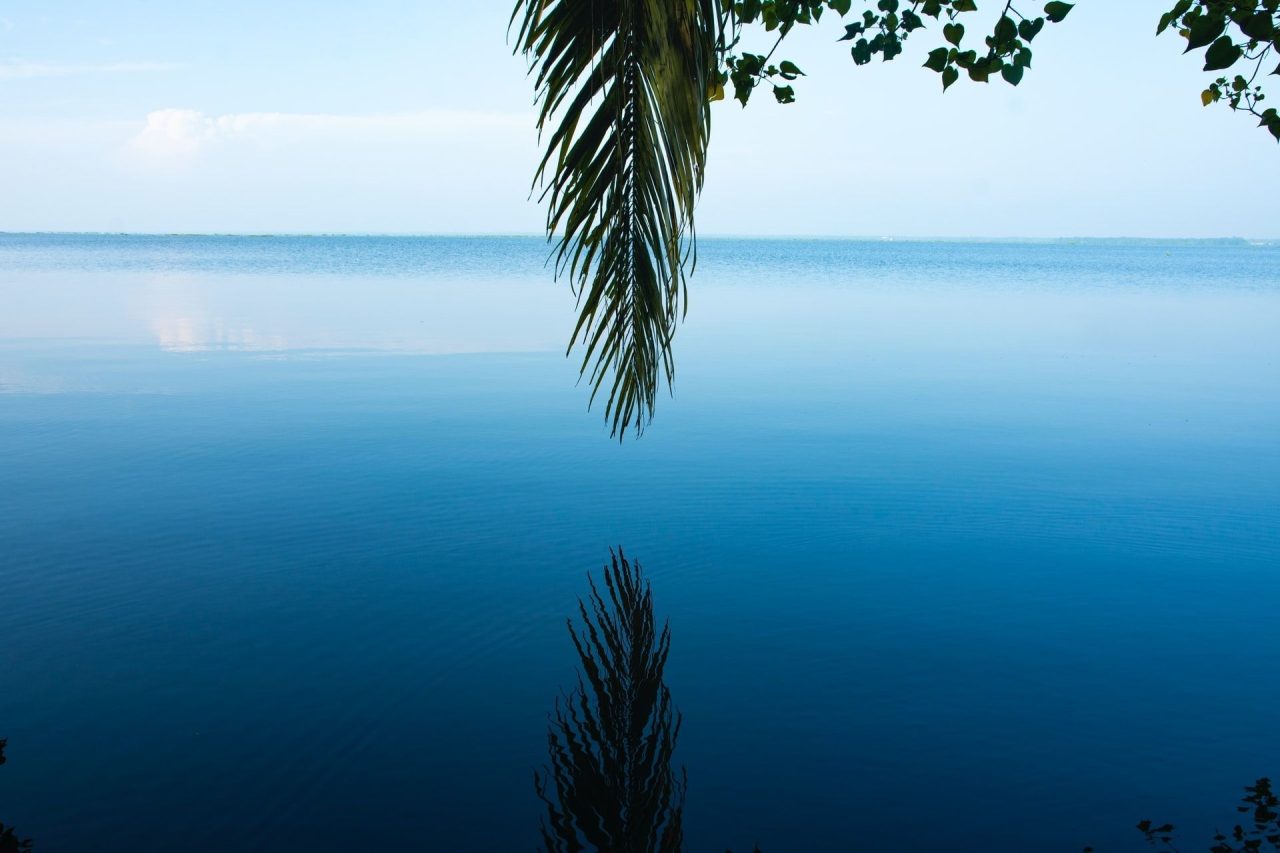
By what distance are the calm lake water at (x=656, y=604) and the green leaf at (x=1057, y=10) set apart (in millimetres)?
3069

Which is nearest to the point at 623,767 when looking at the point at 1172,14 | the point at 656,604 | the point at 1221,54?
the point at 656,604

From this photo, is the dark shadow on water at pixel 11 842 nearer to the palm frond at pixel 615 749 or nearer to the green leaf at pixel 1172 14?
the palm frond at pixel 615 749

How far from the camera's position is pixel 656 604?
19.7ft

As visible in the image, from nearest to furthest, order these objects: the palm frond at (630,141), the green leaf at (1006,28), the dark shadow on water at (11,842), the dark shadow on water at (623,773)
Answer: the palm frond at (630,141) < the dark shadow on water at (11,842) < the dark shadow on water at (623,773) < the green leaf at (1006,28)

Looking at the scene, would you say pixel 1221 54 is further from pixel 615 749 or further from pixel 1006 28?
pixel 615 749

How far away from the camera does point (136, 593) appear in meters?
5.92

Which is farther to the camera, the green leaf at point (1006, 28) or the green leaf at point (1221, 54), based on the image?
the green leaf at point (1006, 28)

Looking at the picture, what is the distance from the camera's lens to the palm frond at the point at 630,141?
109 inches

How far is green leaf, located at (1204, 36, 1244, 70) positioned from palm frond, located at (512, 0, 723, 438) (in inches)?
71.6

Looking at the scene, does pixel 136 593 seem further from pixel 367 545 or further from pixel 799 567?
pixel 799 567

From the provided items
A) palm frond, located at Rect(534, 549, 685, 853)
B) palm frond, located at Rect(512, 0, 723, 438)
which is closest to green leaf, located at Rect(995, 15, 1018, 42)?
palm frond, located at Rect(512, 0, 723, 438)

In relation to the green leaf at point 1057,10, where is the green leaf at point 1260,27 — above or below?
below

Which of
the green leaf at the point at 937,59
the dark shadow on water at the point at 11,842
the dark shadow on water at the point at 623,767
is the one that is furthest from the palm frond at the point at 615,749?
the green leaf at the point at 937,59

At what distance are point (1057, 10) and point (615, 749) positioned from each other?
12.3ft
